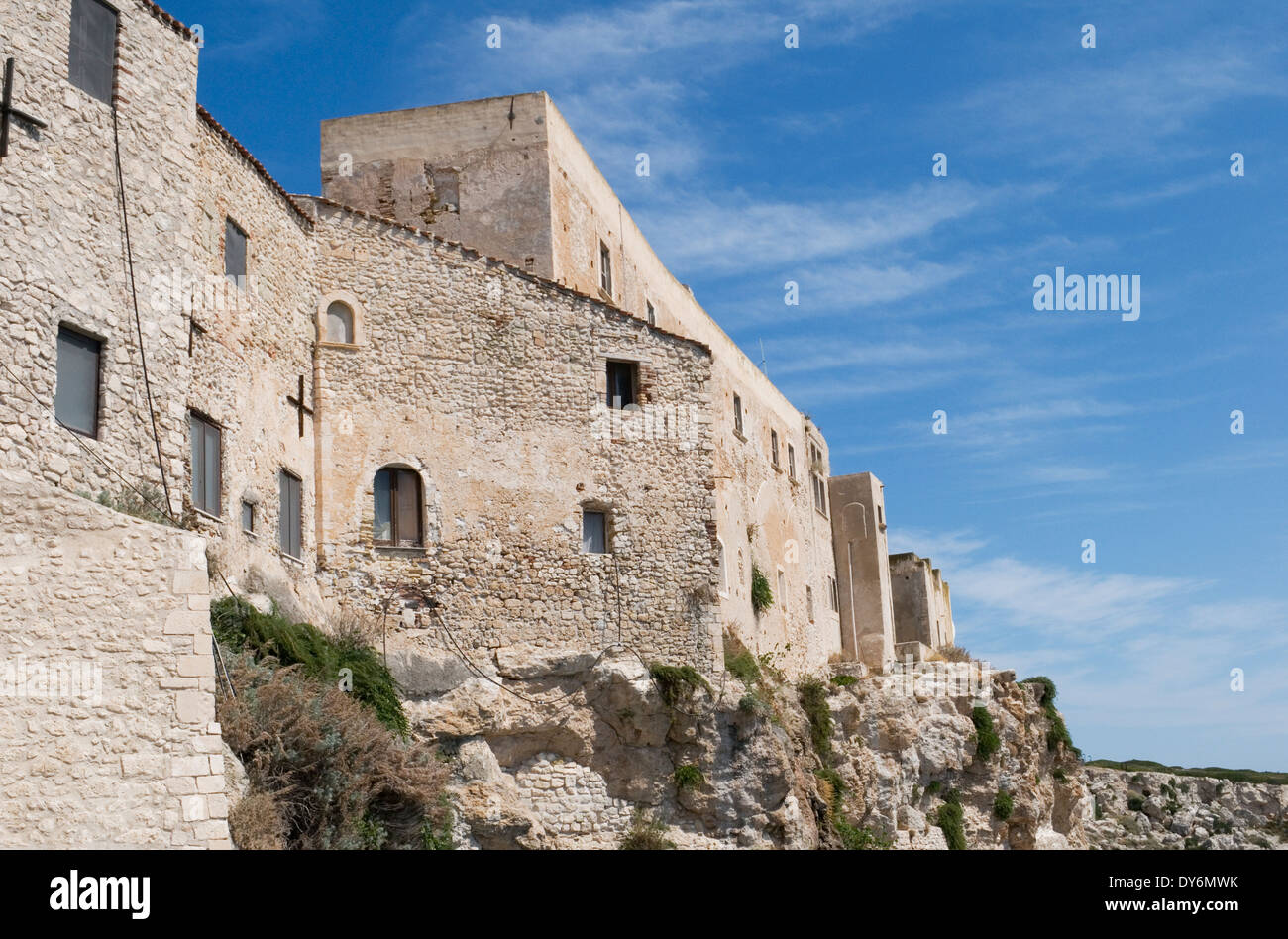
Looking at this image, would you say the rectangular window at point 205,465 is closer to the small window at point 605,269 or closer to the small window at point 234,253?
the small window at point 234,253

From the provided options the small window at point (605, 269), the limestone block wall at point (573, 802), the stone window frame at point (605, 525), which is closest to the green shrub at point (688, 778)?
the limestone block wall at point (573, 802)

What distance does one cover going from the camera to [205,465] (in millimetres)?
18844

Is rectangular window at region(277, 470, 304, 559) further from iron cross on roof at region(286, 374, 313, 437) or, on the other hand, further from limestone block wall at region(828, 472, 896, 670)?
limestone block wall at region(828, 472, 896, 670)

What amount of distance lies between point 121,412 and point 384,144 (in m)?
12.9

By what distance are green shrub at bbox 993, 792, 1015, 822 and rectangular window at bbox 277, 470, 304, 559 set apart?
22277 millimetres

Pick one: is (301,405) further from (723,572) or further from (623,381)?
(723,572)

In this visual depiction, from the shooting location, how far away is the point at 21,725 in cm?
1274

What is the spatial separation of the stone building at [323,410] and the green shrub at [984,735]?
→ 5313 mm

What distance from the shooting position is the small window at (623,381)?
82.7ft

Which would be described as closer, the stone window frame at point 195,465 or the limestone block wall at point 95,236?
the limestone block wall at point 95,236

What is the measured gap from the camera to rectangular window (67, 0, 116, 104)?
54.3 feet

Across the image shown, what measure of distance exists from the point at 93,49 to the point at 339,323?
7154 mm

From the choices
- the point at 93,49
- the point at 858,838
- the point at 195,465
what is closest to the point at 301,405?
the point at 195,465

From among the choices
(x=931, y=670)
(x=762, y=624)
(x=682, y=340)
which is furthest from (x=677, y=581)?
(x=931, y=670)
